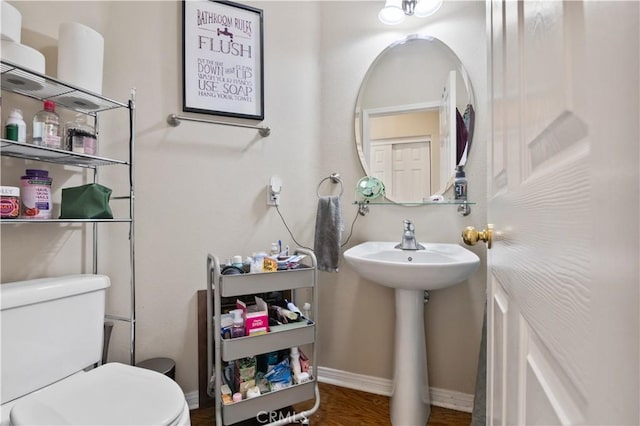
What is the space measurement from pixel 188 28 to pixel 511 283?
172 cm

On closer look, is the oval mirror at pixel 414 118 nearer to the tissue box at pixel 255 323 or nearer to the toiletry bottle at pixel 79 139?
the tissue box at pixel 255 323

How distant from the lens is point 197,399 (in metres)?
1.47

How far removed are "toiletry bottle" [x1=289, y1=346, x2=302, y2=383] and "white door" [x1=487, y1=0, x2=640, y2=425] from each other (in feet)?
3.50

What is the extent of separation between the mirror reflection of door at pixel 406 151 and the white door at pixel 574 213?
1146mm

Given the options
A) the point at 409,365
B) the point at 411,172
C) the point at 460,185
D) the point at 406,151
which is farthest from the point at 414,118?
the point at 409,365

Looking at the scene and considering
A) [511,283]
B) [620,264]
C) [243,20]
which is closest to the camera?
[620,264]

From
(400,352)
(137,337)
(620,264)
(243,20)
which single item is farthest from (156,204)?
(620,264)

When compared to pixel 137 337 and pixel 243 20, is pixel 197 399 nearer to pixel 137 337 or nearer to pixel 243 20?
pixel 137 337

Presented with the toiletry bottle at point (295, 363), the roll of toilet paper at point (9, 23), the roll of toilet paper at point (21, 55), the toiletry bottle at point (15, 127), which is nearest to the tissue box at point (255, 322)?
the toiletry bottle at point (295, 363)

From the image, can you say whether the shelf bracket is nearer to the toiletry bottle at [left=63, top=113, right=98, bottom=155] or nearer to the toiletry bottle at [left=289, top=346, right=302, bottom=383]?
the toiletry bottle at [left=63, top=113, right=98, bottom=155]

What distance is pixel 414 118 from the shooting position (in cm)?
160

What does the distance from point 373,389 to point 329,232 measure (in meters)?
0.90

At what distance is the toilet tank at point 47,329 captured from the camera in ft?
3.02

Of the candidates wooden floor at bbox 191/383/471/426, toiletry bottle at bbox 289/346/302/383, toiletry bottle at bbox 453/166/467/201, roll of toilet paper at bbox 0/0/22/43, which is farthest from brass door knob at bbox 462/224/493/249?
roll of toilet paper at bbox 0/0/22/43
